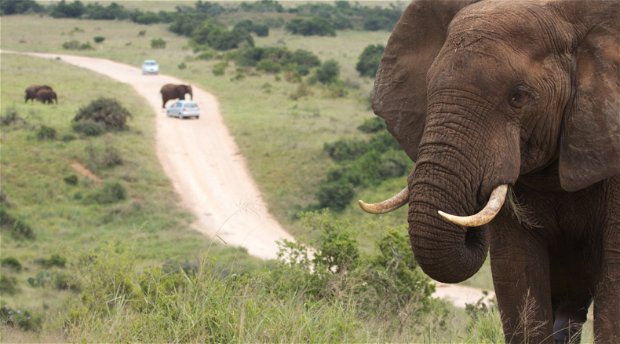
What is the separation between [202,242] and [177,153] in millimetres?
7778

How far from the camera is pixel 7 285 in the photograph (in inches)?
465

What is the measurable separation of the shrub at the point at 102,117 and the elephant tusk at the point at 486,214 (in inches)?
864

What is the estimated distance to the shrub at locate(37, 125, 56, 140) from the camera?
70.7 ft

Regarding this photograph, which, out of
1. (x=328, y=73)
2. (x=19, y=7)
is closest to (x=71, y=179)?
(x=328, y=73)

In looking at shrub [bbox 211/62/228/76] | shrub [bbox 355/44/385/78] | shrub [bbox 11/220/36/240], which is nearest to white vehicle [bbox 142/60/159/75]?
shrub [bbox 211/62/228/76]

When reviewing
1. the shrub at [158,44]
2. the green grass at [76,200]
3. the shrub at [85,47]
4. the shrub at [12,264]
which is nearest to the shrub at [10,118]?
the green grass at [76,200]

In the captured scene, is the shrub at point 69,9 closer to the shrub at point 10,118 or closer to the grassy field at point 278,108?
the grassy field at point 278,108

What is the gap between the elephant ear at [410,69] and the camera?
400 centimetres

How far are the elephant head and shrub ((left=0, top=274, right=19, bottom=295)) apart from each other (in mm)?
10505

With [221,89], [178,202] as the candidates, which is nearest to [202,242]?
[178,202]

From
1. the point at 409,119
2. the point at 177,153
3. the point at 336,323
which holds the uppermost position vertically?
the point at 409,119

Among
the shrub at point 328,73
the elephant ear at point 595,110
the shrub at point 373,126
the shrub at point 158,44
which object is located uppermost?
the elephant ear at point 595,110

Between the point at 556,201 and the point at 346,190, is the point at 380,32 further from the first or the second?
the point at 556,201

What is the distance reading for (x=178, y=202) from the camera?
18.6m
